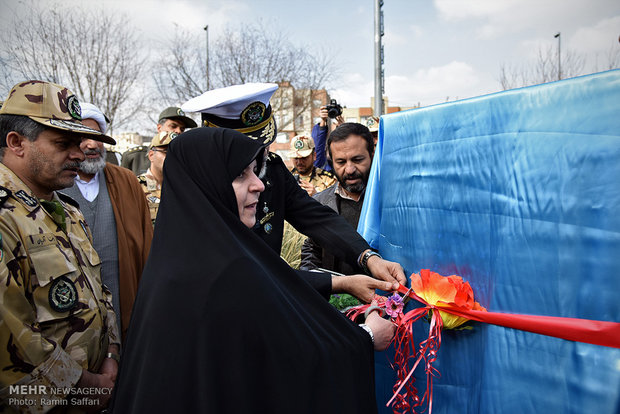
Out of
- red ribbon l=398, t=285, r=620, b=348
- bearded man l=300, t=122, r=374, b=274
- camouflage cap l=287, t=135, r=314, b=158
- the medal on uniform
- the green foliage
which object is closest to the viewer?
→ red ribbon l=398, t=285, r=620, b=348

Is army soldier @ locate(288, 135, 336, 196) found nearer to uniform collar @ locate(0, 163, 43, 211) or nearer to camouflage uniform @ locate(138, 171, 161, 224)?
camouflage uniform @ locate(138, 171, 161, 224)

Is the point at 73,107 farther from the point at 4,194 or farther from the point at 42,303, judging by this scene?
the point at 42,303

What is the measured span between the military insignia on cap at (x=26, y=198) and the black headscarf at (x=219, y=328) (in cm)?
84

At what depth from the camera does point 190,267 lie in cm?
129

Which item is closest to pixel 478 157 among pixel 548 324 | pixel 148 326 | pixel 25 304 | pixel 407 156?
pixel 407 156

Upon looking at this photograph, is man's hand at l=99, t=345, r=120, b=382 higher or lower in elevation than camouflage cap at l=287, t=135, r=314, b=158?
lower

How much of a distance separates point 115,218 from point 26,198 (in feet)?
3.27

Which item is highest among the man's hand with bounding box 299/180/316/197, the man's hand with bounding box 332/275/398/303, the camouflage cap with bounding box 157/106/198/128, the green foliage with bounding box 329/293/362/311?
the camouflage cap with bounding box 157/106/198/128

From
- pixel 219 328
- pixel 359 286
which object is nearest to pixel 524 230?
pixel 359 286

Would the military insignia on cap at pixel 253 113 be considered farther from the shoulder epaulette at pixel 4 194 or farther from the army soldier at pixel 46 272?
the shoulder epaulette at pixel 4 194

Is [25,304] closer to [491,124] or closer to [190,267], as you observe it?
[190,267]

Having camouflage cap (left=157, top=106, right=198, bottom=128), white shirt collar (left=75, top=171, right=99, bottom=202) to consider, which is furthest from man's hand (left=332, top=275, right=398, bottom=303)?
camouflage cap (left=157, top=106, right=198, bottom=128)

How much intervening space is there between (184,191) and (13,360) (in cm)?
94

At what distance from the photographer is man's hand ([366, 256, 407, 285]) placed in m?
1.87
